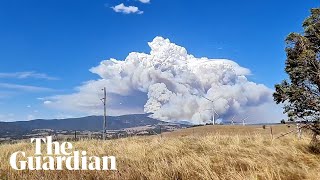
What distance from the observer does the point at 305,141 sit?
1892 cm

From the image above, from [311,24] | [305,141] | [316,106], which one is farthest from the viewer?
[305,141]

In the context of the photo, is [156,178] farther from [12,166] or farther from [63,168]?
[12,166]

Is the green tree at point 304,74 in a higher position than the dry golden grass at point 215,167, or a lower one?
higher

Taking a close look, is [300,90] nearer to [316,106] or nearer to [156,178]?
[316,106]

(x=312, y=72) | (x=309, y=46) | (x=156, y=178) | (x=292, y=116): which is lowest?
(x=156, y=178)

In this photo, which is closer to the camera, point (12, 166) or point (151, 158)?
point (12, 166)

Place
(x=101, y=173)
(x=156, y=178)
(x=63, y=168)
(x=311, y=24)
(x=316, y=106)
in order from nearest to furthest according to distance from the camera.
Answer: (x=156, y=178) → (x=101, y=173) → (x=63, y=168) → (x=316, y=106) → (x=311, y=24)

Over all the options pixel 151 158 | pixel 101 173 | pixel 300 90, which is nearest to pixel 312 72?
pixel 300 90

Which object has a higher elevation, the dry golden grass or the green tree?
the green tree

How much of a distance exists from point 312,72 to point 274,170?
16.7 ft

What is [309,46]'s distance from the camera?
16484 millimetres

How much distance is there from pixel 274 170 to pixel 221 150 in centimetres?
450

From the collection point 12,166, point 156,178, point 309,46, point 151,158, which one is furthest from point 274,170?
point 12,166

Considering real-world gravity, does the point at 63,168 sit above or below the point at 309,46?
below
